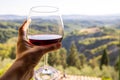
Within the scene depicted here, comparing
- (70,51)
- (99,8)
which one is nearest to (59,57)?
(70,51)

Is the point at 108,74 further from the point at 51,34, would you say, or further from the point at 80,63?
the point at 51,34

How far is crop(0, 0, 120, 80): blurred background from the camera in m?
7.45

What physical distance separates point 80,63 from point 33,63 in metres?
7.66

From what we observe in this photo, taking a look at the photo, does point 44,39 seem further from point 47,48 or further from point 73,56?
point 73,56

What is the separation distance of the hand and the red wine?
0.01m

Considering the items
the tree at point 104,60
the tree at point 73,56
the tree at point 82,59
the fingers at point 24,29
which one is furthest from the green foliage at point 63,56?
the fingers at point 24,29

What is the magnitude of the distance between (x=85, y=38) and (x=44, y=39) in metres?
7.76

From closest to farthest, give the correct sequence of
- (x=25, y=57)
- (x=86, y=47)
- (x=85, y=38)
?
(x=25, y=57)
(x=86, y=47)
(x=85, y=38)

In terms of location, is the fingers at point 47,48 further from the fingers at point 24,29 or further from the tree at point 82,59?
the tree at point 82,59

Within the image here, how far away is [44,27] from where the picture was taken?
0.69 meters

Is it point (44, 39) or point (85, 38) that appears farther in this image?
point (85, 38)

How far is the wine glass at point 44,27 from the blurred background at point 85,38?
6396 mm

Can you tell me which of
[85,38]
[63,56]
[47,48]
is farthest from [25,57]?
[85,38]

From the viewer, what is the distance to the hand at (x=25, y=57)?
1.89ft
